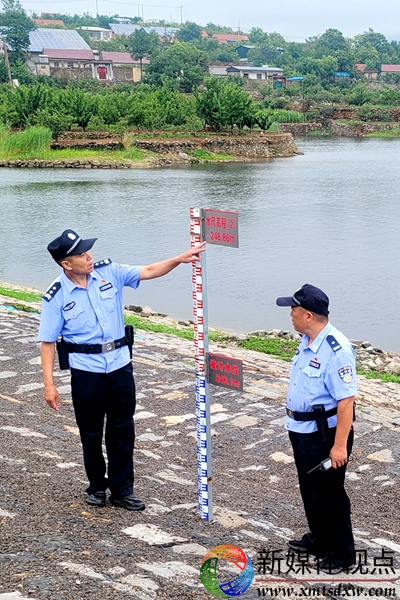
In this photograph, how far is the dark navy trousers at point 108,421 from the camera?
196 inches

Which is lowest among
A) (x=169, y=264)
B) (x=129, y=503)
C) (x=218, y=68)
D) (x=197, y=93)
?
(x=129, y=503)

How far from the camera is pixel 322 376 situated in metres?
4.46

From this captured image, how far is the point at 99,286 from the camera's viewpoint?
16.5 feet

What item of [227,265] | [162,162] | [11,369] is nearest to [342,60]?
[162,162]

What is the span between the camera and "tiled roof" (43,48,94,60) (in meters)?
122

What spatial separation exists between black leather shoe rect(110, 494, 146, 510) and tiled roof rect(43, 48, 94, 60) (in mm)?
123450

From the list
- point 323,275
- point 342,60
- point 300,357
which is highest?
point 342,60

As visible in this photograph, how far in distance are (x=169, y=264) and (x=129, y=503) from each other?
5.02 ft

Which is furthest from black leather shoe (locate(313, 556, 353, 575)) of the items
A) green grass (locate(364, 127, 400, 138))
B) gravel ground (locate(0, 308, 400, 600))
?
green grass (locate(364, 127, 400, 138))

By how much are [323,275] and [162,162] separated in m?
35.6

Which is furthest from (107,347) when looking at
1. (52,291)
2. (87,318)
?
(52,291)

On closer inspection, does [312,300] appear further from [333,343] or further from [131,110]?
[131,110]

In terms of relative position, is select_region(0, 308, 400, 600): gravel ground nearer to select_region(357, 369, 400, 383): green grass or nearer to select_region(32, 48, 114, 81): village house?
select_region(357, 369, 400, 383): green grass

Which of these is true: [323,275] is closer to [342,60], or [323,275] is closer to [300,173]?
[300,173]
